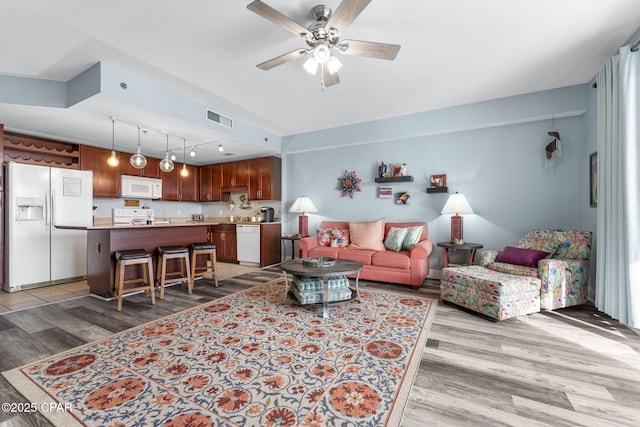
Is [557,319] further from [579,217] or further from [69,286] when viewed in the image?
[69,286]

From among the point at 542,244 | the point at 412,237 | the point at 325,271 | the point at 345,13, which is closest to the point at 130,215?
the point at 325,271

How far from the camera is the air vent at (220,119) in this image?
4020 mm

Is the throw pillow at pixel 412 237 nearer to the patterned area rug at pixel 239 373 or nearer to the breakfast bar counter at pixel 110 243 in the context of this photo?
the patterned area rug at pixel 239 373

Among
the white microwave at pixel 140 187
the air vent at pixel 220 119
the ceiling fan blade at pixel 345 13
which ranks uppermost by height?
the air vent at pixel 220 119

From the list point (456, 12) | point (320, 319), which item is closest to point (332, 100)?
point (456, 12)

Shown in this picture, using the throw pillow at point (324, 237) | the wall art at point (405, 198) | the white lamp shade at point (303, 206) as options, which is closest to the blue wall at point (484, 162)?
the wall art at point (405, 198)

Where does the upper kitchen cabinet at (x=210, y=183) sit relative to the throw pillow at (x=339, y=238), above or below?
above

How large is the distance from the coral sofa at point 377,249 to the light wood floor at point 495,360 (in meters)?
0.72

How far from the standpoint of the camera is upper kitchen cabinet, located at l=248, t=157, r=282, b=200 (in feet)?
18.8

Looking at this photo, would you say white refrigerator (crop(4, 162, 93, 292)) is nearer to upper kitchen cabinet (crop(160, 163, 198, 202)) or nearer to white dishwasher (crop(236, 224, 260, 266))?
upper kitchen cabinet (crop(160, 163, 198, 202))

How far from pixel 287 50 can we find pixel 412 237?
3010 mm

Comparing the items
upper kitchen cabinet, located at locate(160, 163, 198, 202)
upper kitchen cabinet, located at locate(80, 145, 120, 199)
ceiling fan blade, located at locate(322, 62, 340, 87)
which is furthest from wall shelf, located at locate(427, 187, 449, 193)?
upper kitchen cabinet, located at locate(80, 145, 120, 199)

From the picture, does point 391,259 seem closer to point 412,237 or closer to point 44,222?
point 412,237

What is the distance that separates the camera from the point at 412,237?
4.11 m
